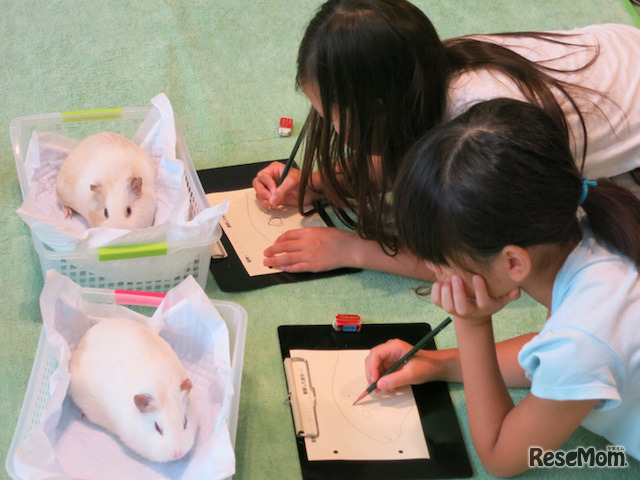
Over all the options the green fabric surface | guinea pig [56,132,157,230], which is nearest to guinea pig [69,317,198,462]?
the green fabric surface

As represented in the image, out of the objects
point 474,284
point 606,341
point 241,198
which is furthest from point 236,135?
point 606,341

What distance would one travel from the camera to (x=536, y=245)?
0.83 meters

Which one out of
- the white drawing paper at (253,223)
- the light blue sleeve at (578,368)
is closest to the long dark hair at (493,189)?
the light blue sleeve at (578,368)

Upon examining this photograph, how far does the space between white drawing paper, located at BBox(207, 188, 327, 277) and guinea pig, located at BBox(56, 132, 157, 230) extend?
170 millimetres

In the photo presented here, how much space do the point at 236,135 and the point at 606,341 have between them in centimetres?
96

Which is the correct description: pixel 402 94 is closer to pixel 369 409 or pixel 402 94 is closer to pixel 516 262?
pixel 516 262

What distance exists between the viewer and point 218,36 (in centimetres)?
177

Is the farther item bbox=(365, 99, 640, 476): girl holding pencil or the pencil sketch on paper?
the pencil sketch on paper

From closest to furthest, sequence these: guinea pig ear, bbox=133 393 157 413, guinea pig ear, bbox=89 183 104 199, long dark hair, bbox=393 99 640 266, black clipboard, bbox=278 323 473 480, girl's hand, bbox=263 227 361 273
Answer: long dark hair, bbox=393 99 640 266 → guinea pig ear, bbox=133 393 157 413 → black clipboard, bbox=278 323 473 480 → guinea pig ear, bbox=89 183 104 199 → girl's hand, bbox=263 227 361 273

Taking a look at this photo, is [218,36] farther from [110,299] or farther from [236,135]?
[110,299]

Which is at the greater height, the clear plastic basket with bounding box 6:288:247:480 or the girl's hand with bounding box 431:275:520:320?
the girl's hand with bounding box 431:275:520:320

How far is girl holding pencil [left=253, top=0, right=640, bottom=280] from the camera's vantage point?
1.01 metres

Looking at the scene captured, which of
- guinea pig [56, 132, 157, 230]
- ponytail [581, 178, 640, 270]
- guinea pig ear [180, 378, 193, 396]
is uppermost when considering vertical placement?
ponytail [581, 178, 640, 270]

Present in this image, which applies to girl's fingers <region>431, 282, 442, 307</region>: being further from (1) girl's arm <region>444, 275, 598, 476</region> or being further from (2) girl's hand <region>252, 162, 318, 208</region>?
(2) girl's hand <region>252, 162, 318, 208</region>
